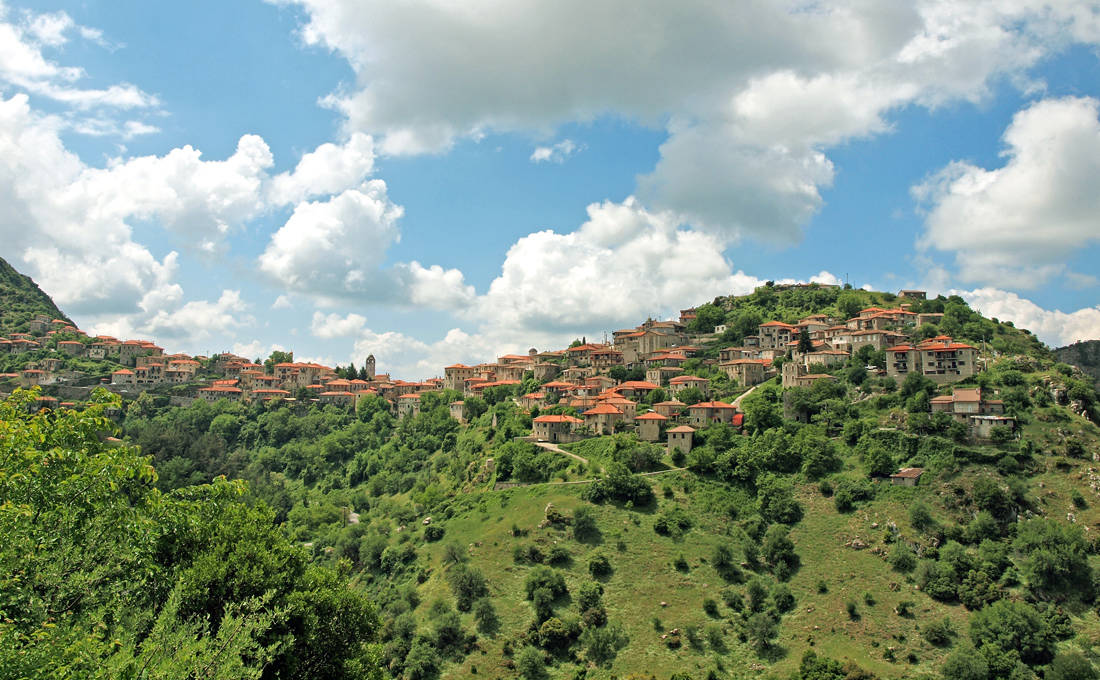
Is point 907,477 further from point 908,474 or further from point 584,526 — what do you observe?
point 584,526

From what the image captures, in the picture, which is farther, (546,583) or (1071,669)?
(546,583)

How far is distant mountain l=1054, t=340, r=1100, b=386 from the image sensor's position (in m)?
99.6

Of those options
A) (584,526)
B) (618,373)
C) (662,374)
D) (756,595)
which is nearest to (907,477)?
(756,595)

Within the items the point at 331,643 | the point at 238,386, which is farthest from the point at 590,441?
the point at 238,386

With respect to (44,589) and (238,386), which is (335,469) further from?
(44,589)

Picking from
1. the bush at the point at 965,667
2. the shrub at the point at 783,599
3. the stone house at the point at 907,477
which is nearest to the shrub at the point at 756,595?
the shrub at the point at 783,599

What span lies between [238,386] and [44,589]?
4845 inches

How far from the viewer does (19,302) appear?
146 m

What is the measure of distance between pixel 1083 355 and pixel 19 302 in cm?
19933

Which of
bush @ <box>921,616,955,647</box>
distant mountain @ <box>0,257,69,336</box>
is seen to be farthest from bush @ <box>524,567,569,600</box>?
distant mountain @ <box>0,257,69,336</box>

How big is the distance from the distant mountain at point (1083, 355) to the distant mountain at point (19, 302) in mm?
185011

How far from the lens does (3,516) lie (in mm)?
11883

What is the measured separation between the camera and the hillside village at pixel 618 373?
7156 cm

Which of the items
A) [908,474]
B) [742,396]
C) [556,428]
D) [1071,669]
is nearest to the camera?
[1071,669]
